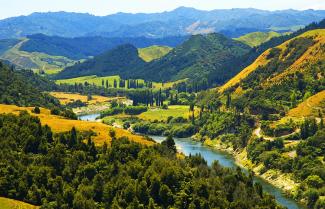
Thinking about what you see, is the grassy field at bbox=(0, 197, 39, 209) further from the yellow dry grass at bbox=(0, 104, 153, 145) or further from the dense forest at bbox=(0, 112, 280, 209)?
the yellow dry grass at bbox=(0, 104, 153, 145)

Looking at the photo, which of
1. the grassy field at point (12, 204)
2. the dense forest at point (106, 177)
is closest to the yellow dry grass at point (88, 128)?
the dense forest at point (106, 177)

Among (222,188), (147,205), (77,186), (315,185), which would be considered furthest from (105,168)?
(315,185)

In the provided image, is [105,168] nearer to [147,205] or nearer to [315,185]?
[147,205]

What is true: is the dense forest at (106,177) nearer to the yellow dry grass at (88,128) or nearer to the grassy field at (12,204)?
the grassy field at (12,204)

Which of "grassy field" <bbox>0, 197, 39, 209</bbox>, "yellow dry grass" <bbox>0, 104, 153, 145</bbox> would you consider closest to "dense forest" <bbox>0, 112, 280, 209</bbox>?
"grassy field" <bbox>0, 197, 39, 209</bbox>

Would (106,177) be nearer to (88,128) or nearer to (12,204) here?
(12,204)
